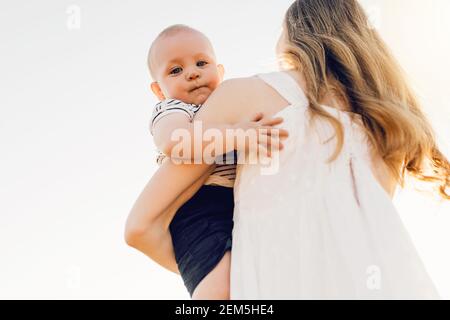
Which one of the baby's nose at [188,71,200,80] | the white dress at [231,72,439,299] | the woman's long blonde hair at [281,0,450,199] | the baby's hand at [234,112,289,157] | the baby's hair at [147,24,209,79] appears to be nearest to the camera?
the white dress at [231,72,439,299]

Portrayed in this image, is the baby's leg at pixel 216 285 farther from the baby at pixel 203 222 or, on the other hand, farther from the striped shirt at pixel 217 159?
the striped shirt at pixel 217 159

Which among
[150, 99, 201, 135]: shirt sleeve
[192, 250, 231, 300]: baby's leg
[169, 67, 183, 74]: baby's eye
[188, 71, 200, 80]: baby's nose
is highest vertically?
[169, 67, 183, 74]: baby's eye

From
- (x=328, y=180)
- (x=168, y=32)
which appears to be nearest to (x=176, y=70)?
(x=168, y=32)

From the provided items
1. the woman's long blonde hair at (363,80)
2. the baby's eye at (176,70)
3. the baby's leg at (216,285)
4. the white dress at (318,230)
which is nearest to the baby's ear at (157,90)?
the baby's eye at (176,70)

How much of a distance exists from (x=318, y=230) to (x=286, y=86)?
A: 1.54 ft

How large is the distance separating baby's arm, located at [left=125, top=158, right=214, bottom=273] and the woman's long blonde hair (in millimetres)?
431

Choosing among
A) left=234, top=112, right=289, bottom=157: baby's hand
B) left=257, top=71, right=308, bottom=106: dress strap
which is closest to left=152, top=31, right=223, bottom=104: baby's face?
left=257, top=71, right=308, bottom=106: dress strap

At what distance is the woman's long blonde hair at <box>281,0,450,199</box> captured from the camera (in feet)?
6.53

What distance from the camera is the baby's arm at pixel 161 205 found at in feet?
6.26

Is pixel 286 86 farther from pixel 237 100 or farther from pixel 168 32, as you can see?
pixel 168 32

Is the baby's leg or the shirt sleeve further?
the shirt sleeve

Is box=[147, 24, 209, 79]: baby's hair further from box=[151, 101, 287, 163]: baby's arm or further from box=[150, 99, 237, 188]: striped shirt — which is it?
box=[151, 101, 287, 163]: baby's arm
